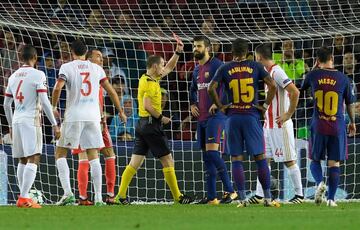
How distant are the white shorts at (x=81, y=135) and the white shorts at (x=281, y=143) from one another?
2431 millimetres

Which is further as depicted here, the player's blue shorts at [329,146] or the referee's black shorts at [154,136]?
the referee's black shorts at [154,136]

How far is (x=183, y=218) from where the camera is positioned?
10.9m

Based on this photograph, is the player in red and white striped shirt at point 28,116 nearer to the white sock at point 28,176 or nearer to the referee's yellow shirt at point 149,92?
the white sock at point 28,176

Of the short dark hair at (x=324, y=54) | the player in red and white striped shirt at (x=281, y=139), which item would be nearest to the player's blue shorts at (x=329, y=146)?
the short dark hair at (x=324, y=54)

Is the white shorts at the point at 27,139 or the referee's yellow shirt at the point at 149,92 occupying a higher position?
the referee's yellow shirt at the point at 149,92

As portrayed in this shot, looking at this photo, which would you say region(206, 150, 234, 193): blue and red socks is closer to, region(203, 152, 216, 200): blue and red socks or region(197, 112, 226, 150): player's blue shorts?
region(203, 152, 216, 200): blue and red socks

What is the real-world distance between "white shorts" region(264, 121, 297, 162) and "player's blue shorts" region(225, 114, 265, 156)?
211cm

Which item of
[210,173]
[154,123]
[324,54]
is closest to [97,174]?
[154,123]

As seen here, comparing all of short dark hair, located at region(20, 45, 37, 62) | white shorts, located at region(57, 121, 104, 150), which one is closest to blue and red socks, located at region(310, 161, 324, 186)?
white shorts, located at region(57, 121, 104, 150)

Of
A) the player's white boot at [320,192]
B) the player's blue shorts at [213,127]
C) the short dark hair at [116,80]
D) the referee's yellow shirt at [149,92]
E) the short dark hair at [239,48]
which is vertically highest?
the short dark hair at [239,48]

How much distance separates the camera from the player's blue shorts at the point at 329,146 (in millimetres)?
13391

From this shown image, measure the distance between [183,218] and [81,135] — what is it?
3586 mm

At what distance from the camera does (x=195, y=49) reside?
1465cm

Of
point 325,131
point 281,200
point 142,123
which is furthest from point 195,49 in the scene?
point 281,200
